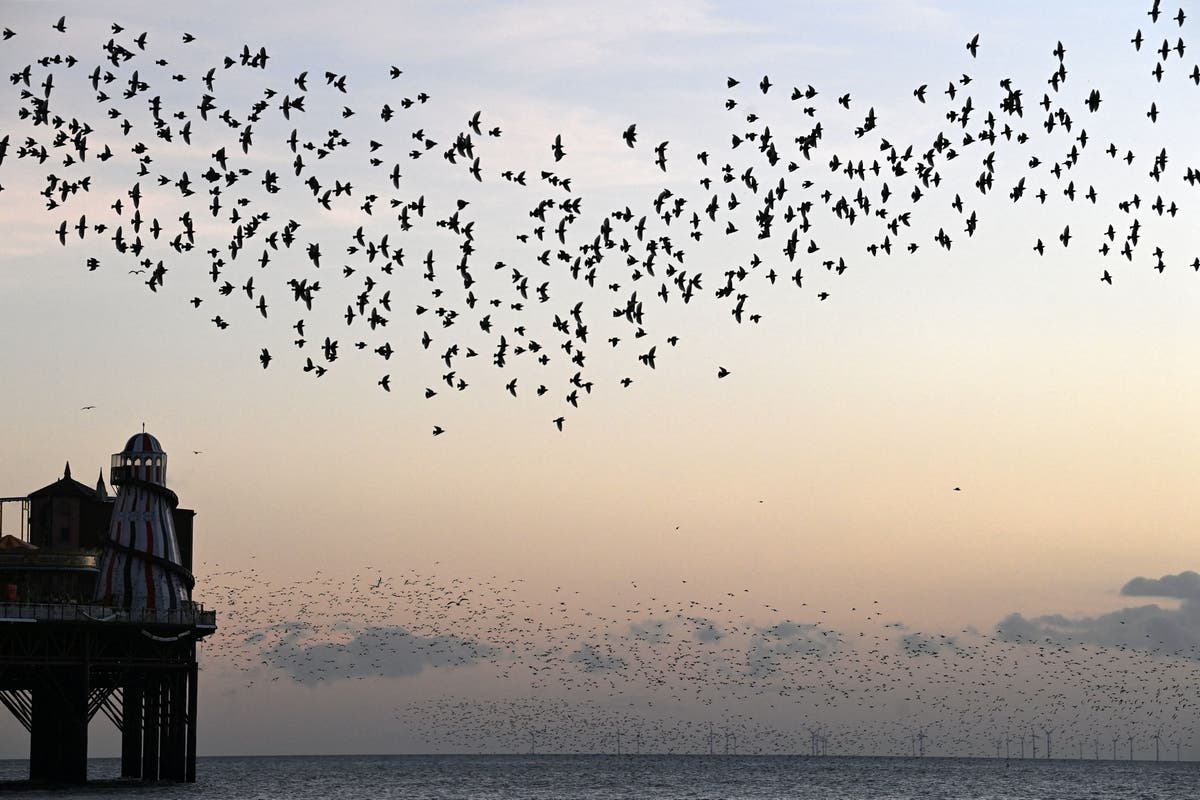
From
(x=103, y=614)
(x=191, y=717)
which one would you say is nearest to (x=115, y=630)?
(x=103, y=614)

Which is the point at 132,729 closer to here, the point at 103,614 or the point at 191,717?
the point at 191,717

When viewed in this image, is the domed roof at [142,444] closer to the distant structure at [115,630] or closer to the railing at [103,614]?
the distant structure at [115,630]

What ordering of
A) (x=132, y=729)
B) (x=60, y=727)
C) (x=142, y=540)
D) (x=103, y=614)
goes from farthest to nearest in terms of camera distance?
(x=132, y=729) < (x=60, y=727) < (x=142, y=540) < (x=103, y=614)

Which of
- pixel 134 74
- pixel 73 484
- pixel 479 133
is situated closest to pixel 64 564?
pixel 73 484

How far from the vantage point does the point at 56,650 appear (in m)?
80.8

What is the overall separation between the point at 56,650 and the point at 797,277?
52.0 m

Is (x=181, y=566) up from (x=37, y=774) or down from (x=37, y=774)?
up

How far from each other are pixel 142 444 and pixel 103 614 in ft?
36.0

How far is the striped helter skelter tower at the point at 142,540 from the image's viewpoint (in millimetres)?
85250

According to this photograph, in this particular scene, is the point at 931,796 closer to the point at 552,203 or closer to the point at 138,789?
the point at 138,789

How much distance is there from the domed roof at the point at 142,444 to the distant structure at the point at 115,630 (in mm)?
51

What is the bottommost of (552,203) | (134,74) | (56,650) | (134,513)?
(56,650)

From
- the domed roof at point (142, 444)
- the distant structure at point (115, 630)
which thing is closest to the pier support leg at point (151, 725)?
the distant structure at point (115, 630)

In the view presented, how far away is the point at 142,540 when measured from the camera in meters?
86.5
